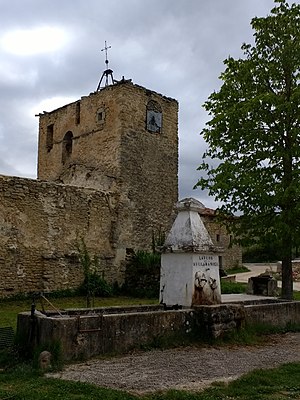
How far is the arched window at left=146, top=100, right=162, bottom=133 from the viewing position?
2077cm

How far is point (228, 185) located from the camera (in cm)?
1229

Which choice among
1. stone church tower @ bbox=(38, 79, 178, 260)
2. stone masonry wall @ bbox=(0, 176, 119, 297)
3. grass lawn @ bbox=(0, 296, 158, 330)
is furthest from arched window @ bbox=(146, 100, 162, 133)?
grass lawn @ bbox=(0, 296, 158, 330)

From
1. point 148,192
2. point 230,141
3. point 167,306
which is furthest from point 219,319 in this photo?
point 148,192

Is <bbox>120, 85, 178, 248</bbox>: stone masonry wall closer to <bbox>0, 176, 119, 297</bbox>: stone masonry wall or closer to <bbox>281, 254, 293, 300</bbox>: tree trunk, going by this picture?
<bbox>0, 176, 119, 297</bbox>: stone masonry wall

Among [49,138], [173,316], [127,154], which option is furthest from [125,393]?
[49,138]

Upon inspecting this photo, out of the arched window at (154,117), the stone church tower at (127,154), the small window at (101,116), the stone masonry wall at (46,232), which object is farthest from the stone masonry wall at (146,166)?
the stone masonry wall at (46,232)

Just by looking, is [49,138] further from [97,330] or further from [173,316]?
[97,330]

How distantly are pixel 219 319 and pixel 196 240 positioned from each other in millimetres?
1497

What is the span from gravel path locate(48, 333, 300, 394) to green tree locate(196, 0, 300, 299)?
430 centimetres

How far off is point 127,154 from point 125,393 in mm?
14820

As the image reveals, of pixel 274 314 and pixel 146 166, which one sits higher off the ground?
pixel 146 166

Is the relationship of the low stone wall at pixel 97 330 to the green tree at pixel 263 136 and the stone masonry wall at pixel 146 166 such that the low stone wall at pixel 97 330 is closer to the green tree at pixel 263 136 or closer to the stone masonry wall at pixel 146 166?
the green tree at pixel 263 136

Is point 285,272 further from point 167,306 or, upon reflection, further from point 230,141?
point 167,306

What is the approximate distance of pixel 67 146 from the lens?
75.2ft
